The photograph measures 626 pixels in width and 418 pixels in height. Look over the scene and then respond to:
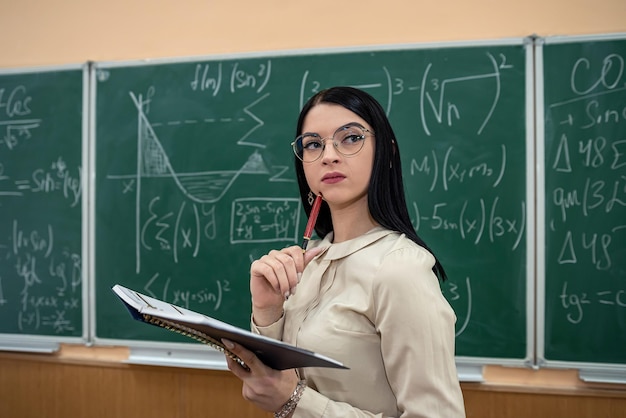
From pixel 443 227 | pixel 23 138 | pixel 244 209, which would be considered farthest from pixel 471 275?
pixel 23 138

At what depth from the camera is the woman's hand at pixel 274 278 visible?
888mm

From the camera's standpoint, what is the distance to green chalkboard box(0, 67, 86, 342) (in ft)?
7.46

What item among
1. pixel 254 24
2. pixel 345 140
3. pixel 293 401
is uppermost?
pixel 254 24

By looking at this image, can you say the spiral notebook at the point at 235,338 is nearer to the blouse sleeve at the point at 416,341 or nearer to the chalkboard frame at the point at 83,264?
the blouse sleeve at the point at 416,341

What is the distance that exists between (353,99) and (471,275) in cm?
126

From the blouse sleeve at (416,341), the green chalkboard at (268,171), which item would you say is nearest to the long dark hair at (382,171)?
the blouse sleeve at (416,341)

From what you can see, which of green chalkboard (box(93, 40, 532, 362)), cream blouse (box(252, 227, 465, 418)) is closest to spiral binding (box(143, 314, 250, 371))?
cream blouse (box(252, 227, 465, 418))

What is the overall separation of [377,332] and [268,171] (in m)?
1.35

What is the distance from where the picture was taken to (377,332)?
0.85 metres

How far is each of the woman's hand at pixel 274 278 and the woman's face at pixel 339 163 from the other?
0.45ft

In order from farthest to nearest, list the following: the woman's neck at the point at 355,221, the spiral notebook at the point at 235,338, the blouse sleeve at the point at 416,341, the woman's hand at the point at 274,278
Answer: the woman's neck at the point at 355,221, the woman's hand at the point at 274,278, the blouse sleeve at the point at 416,341, the spiral notebook at the point at 235,338

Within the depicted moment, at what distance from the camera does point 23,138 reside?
7.68 feet

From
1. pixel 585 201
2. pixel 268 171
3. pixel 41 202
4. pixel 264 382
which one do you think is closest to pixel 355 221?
pixel 264 382

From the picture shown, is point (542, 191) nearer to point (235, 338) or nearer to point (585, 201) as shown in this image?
point (585, 201)
